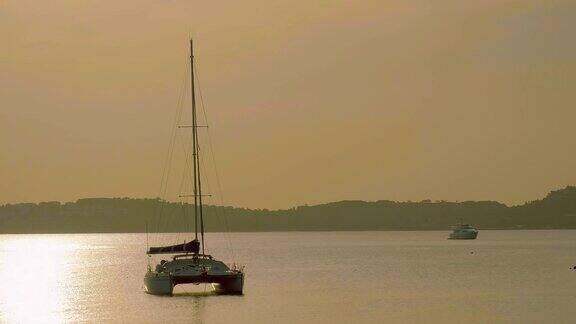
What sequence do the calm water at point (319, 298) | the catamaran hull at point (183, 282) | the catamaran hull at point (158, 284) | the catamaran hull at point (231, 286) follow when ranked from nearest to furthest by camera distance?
the calm water at point (319, 298)
the catamaran hull at point (183, 282)
the catamaran hull at point (158, 284)
the catamaran hull at point (231, 286)

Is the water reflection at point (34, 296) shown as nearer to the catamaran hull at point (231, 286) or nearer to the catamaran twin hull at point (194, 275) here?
the catamaran twin hull at point (194, 275)

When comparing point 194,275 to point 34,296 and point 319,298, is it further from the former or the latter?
point 34,296

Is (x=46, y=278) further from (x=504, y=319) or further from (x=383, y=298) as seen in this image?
(x=504, y=319)

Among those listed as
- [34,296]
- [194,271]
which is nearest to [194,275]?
[194,271]

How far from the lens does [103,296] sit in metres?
96.4

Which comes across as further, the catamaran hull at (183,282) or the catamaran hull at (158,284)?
the catamaran hull at (158,284)

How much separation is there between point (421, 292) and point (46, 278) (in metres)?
46.7

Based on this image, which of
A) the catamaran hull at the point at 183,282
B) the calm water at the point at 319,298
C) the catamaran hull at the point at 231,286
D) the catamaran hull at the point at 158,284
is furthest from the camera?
the catamaran hull at the point at 231,286

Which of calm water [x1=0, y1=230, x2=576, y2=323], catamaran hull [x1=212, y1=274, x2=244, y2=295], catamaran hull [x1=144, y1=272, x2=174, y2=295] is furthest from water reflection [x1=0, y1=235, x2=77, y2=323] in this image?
Answer: catamaran hull [x1=212, y1=274, x2=244, y2=295]

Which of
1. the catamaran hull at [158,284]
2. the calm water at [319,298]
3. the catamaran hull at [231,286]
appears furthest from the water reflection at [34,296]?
the catamaran hull at [231,286]

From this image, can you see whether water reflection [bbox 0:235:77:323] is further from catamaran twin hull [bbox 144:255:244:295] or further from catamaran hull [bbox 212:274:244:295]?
catamaran hull [bbox 212:274:244:295]

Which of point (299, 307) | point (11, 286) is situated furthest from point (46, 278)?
point (299, 307)

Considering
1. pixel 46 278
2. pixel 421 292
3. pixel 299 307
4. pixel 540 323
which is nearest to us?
pixel 540 323

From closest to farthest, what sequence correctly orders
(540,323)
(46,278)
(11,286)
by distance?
(540,323) → (11,286) → (46,278)
